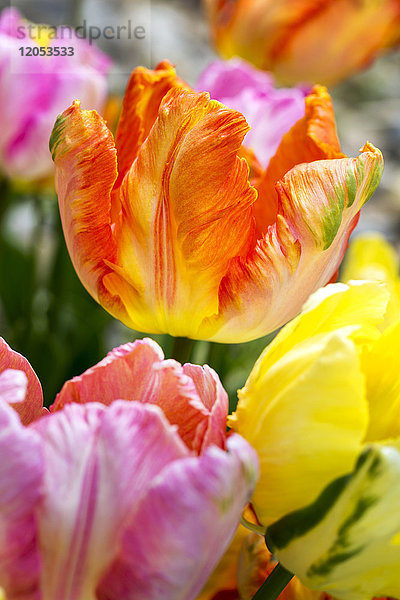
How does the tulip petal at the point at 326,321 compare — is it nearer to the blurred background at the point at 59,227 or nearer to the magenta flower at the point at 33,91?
the blurred background at the point at 59,227

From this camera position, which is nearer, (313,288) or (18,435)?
(18,435)

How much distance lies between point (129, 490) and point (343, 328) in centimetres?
9

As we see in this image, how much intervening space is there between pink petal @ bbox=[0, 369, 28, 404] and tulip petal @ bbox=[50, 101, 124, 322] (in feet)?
0.37

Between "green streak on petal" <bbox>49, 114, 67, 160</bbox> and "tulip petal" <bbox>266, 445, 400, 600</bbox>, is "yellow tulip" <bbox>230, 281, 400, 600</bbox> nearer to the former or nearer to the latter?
"tulip petal" <bbox>266, 445, 400, 600</bbox>

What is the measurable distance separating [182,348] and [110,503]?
6.3 inches

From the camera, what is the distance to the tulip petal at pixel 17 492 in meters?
0.21

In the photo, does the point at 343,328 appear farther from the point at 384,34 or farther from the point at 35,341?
the point at 384,34

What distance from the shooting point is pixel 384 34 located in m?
0.87

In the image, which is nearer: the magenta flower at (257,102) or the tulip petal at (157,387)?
the tulip petal at (157,387)

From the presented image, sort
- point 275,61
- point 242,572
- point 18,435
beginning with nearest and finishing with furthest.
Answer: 1. point 18,435
2. point 242,572
3. point 275,61

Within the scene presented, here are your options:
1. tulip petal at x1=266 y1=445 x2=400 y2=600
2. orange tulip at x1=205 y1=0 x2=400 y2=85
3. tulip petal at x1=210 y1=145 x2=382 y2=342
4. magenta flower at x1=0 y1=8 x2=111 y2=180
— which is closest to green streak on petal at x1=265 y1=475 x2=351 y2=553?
tulip petal at x1=266 y1=445 x2=400 y2=600

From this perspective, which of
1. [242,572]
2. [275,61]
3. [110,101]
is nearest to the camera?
[242,572]

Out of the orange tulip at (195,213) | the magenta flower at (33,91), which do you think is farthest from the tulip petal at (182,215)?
the magenta flower at (33,91)

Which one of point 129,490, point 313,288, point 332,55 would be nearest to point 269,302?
point 313,288
